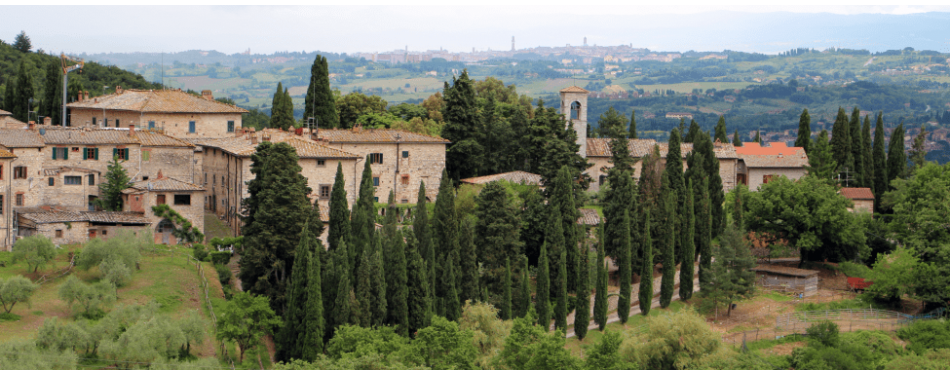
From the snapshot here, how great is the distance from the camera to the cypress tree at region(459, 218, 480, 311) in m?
47.9

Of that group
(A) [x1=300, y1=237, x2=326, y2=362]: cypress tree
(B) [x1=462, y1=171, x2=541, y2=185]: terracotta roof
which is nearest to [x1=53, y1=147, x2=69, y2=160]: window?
(A) [x1=300, y1=237, x2=326, y2=362]: cypress tree

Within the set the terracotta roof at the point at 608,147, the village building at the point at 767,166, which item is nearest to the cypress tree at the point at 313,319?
the terracotta roof at the point at 608,147

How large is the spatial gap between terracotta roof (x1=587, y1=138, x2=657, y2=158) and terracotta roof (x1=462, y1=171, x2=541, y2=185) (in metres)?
7.80

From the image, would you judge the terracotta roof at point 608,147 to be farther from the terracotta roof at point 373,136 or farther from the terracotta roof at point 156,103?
the terracotta roof at point 156,103

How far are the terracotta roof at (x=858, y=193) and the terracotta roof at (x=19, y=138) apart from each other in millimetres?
49703

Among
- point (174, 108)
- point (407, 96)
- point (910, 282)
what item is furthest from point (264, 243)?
point (407, 96)

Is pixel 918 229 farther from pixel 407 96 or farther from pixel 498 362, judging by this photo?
pixel 407 96

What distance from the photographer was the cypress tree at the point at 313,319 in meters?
39.2

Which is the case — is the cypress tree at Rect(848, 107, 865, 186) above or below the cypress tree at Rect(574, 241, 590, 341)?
above

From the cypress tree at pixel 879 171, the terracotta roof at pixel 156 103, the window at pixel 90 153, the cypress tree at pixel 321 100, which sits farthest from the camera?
the cypress tree at pixel 879 171

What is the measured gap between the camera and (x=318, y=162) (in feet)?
180

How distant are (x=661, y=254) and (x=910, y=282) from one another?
1309cm

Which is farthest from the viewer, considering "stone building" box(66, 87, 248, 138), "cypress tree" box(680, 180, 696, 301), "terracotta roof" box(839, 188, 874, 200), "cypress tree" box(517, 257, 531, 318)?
"terracotta roof" box(839, 188, 874, 200)

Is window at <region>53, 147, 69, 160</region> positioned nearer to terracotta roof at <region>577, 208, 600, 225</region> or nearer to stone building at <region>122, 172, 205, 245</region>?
stone building at <region>122, 172, 205, 245</region>
